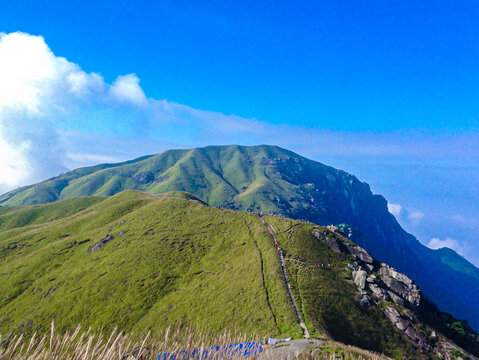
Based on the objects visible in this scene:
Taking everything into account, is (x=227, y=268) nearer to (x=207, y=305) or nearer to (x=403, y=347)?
(x=207, y=305)

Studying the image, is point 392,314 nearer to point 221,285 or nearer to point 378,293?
point 378,293

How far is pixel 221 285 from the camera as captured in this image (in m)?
52.9

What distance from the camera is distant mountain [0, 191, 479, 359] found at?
4247cm

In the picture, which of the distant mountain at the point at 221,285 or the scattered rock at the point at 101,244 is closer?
the distant mountain at the point at 221,285

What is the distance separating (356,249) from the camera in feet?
218

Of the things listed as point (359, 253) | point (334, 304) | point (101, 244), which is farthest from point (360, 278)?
point (101, 244)

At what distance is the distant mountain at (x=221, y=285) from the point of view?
42469mm

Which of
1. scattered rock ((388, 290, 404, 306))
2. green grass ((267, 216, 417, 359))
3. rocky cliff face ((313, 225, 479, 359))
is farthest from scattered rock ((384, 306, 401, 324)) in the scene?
scattered rock ((388, 290, 404, 306))

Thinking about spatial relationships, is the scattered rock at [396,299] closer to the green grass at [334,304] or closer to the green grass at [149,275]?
the green grass at [334,304]

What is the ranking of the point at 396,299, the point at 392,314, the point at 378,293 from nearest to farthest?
the point at 392,314, the point at 378,293, the point at 396,299

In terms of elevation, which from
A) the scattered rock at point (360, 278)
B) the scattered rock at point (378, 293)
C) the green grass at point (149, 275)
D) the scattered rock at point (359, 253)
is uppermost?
the scattered rock at point (359, 253)

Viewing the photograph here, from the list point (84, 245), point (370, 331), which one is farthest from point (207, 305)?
point (84, 245)

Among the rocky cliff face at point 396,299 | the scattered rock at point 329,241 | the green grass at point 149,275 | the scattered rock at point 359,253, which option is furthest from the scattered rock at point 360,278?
the green grass at point 149,275

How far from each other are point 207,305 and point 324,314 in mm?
23355
